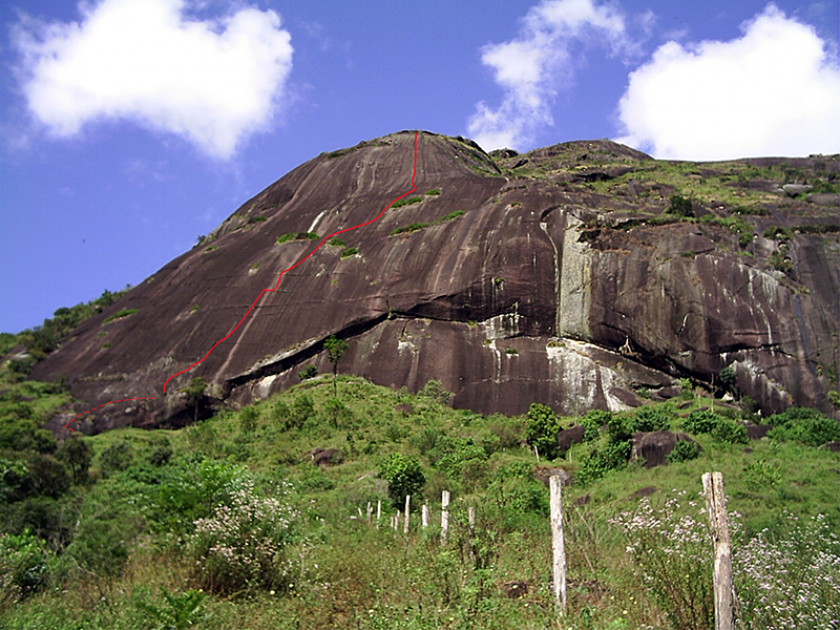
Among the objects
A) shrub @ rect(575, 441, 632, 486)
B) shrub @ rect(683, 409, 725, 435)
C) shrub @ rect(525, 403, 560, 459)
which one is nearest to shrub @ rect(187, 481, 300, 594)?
shrub @ rect(575, 441, 632, 486)

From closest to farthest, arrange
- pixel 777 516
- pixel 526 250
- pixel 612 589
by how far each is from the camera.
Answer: pixel 612 589
pixel 777 516
pixel 526 250

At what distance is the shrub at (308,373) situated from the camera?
38.7 metres

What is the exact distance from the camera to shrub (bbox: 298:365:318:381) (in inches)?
1523

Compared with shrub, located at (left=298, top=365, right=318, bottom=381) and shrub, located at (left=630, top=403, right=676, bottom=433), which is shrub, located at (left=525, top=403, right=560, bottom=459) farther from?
shrub, located at (left=298, top=365, right=318, bottom=381)

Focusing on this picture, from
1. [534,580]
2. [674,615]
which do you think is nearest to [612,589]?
[674,615]

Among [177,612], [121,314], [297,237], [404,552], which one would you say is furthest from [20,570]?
[297,237]

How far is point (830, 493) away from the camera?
1800 centimetres

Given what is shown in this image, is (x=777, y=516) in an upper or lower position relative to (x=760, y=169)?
lower

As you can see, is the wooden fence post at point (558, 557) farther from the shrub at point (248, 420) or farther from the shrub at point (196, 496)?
the shrub at point (248, 420)

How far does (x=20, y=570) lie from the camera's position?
379 inches

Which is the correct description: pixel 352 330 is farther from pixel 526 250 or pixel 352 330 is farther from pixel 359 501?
pixel 359 501

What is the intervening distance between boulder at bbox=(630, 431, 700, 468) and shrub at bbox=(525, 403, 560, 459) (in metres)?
4.22

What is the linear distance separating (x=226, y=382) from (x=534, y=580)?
3341 centimetres

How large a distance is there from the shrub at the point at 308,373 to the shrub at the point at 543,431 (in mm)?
14299
